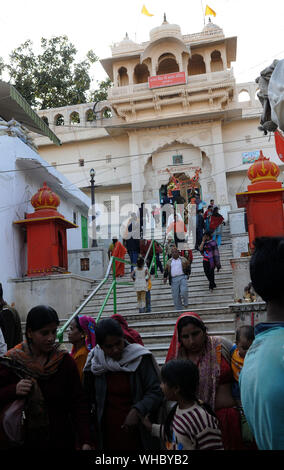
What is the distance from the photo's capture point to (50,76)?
32.7m

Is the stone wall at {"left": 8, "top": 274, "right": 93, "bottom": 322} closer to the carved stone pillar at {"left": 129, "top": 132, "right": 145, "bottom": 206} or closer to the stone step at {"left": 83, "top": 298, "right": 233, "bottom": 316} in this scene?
the stone step at {"left": 83, "top": 298, "right": 233, "bottom": 316}

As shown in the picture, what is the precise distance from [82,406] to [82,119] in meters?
27.3

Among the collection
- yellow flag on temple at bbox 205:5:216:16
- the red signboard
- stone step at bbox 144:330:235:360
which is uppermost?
yellow flag on temple at bbox 205:5:216:16

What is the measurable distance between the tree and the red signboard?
31.8 ft

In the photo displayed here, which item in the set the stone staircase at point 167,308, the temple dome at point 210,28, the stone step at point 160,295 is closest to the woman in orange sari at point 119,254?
the stone staircase at point 167,308

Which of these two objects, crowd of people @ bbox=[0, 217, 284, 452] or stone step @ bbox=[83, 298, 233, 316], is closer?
crowd of people @ bbox=[0, 217, 284, 452]

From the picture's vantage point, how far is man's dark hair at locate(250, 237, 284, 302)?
1597 millimetres

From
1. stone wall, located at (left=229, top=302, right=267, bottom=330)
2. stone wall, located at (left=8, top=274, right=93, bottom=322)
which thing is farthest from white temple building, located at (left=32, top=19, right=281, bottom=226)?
stone wall, located at (left=229, top=302, right=267, bottom=330)

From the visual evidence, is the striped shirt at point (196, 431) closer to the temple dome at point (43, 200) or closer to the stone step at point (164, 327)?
the stone step at point (164, 327)

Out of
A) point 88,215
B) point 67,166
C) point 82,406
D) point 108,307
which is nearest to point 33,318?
point 82,406

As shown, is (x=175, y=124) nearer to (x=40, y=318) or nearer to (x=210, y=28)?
(x=210, y=28)

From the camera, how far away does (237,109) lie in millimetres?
24781

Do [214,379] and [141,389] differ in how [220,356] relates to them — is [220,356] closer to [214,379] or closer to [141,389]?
[214,379]

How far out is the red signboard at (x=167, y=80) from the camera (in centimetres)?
2470
